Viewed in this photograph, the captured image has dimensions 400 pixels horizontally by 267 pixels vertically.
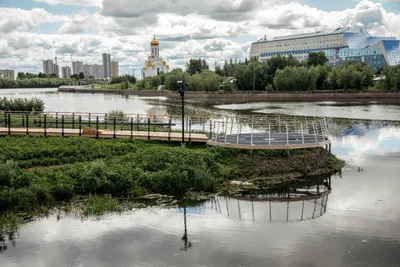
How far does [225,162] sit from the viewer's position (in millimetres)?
22656

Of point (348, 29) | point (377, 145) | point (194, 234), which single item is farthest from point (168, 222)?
point (348, 29)

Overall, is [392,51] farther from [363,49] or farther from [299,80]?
[299,80]

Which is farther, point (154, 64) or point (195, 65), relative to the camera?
point (154, 64)

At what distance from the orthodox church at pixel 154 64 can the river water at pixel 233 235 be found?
17583 cm

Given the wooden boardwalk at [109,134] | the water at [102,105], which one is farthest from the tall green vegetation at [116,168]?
the water at [102,105]

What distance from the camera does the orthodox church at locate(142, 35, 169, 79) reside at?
192 m

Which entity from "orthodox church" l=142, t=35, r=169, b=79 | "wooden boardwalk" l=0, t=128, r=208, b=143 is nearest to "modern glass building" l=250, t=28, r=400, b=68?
"orthodox church" l=142, t=35, r=169, b=79

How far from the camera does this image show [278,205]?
18.6 m

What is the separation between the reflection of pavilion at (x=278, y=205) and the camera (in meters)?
17.2

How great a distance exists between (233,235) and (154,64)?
180658mm

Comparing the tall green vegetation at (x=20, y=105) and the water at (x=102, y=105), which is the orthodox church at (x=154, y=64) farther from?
the tall green vegetation at (x=20, y=105)

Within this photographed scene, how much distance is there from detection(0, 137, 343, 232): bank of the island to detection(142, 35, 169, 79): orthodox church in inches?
6698

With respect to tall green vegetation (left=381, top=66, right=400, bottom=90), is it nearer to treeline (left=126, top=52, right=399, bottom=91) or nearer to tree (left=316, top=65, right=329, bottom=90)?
treeline (left=126, top=52, right=399, bottom=91)

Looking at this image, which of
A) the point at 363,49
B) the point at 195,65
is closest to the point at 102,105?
the point at 195,65
